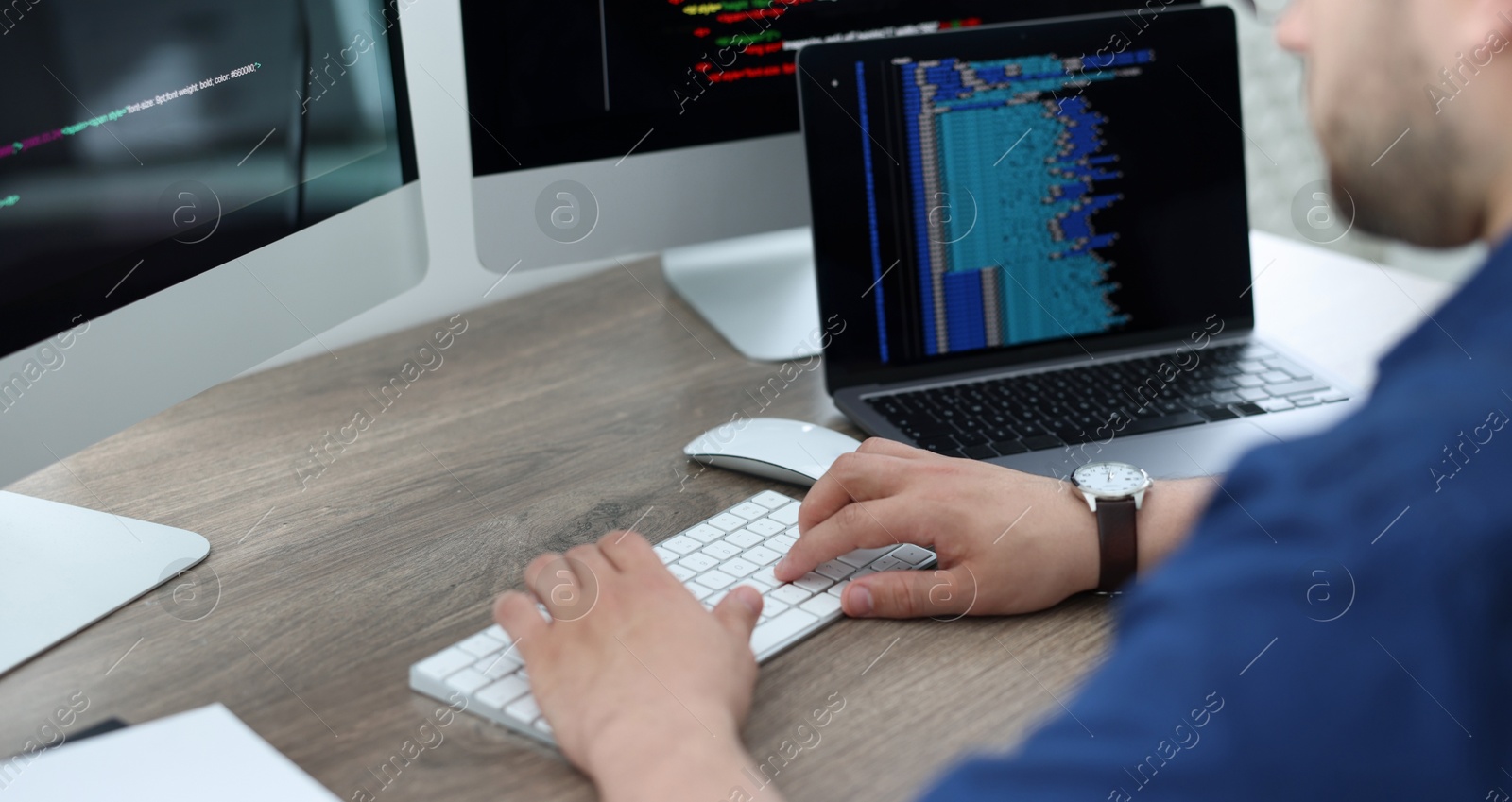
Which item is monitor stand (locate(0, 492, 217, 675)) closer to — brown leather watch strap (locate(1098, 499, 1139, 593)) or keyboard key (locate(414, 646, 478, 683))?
keyboard key (locate(414, 646, 478, 683))

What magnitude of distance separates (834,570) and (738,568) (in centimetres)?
6

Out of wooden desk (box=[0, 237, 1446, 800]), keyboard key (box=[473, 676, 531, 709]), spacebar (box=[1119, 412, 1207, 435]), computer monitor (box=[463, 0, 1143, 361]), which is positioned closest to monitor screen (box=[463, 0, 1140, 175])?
computer monitor (box=[463, 0, 1143, 361])

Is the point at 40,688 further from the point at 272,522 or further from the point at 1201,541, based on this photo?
the point at 1201,541

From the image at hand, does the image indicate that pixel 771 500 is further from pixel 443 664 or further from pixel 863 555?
pixel 443 664

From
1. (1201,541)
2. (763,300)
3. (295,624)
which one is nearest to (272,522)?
(295,624)

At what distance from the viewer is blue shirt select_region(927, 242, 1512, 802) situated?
1.25ft

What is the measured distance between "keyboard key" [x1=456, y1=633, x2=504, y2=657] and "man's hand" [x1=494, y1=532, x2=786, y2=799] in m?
0.02

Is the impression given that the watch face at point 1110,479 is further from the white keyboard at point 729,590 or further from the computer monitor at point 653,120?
the computer monitor at point 653,120

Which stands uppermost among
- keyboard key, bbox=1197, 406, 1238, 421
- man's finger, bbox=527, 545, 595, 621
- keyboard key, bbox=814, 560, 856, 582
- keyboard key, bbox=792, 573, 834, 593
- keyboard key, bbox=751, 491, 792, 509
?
man's finger, bbox=527, 545, 595, 621

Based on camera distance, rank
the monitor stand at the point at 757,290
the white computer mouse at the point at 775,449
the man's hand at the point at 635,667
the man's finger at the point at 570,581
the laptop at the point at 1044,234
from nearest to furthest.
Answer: the man's hand at the point at 635,667 → the man's finger at the point at 570,581 → the white computer mouse at the point at 775,449 → the laptop at the point at 1044,234 → the monitor stand at the point at 757,290

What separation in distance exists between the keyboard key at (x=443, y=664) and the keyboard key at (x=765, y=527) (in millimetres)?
213

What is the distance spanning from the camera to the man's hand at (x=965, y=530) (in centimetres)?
71

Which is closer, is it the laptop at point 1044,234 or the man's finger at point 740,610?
the man's finger at point 740,610

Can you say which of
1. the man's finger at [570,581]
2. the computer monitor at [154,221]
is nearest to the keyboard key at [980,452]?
the man's finger at [570,581]
